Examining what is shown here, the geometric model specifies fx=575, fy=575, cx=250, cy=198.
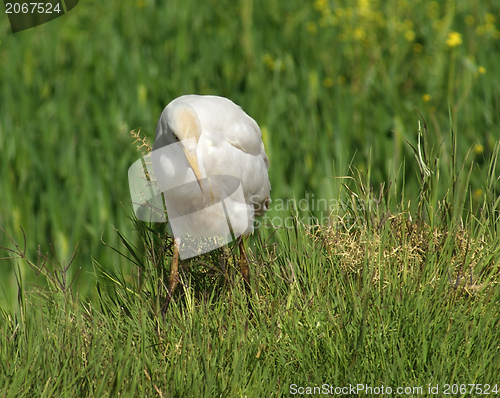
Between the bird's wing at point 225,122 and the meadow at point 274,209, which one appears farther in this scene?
the bird's wing at point 225,122

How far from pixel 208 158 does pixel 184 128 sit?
0.70ft

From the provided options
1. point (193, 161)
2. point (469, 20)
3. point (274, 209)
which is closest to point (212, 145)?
point (193, 161)

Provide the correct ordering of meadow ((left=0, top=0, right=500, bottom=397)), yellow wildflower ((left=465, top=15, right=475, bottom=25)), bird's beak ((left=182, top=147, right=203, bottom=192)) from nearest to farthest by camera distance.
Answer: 1. meadow ((left=0, top=0, right=500, bottom=397))
2. bird's beak ((left=182, top=147, right=203, bottom=192))
3. yellow wildflower ((left=465, top=15, right=475, bottom=25))

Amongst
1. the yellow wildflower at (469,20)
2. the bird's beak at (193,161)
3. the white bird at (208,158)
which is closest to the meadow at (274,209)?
the yellow wildflower at (469,20)

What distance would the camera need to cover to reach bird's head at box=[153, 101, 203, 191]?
2.20m

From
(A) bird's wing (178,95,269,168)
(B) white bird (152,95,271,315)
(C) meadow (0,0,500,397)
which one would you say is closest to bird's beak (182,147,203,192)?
(B) white bird (152,95,271,315)

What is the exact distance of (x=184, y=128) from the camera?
220 cm

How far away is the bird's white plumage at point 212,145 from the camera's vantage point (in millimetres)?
2230

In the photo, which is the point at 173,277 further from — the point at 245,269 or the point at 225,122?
the point at 225,122

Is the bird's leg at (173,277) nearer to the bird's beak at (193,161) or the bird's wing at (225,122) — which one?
the bird's beak at (193,161)

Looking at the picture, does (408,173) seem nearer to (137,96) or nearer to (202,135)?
(202,135)

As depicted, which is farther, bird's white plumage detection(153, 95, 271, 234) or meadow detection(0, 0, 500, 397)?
bird's white plumage detection(153, 95, 271, 234)

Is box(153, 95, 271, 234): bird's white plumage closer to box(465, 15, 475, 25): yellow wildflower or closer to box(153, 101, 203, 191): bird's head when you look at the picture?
box(153, 101, 203, 191): bird's head

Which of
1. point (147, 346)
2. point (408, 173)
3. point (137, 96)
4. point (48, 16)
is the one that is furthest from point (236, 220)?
point (48, 16)
